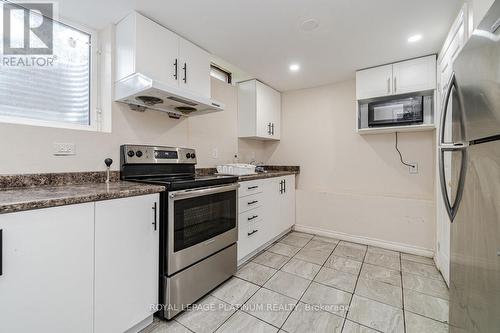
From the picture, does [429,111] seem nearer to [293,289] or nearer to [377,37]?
[377,37]

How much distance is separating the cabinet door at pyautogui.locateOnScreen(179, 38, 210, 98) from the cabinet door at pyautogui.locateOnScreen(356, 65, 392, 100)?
1829mm

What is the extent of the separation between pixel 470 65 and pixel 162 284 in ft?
6.40

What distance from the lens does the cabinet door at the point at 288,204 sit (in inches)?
120

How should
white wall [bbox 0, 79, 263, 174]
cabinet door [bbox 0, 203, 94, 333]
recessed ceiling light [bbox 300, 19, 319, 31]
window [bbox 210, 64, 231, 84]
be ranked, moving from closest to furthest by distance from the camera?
cabinet door [bbox 0, 203, 94, 333] → white wall [bbox 0, 79, 263, 174] → recessed ceiling light [bbox 300, 19, 319, 31] → window [bbox 210, 64, 231, 84]

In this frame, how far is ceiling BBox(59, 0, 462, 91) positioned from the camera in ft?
5.26

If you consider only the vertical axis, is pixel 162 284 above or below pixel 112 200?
below

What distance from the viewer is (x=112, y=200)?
1.22 meters

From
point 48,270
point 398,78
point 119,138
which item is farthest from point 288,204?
point 48,270

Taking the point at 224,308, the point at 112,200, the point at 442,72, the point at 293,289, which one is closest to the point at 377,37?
the point at 442,72

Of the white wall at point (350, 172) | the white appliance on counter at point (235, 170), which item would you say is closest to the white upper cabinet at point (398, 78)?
the white wall at point (350, 172)

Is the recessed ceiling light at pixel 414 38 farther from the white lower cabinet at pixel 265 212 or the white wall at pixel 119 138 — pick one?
the white wall at pixel 119 138

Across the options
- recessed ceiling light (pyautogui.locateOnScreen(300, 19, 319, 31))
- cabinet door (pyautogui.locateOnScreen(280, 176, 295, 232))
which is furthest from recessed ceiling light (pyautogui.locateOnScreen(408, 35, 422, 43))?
cabinet door (pyautogui.locateOnScreen(280, 176, 295, 232))

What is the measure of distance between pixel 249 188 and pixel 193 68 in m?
1.30

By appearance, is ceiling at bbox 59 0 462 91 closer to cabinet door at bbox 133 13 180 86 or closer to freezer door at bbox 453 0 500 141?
cabinet door at bbox 133 13 180 86
